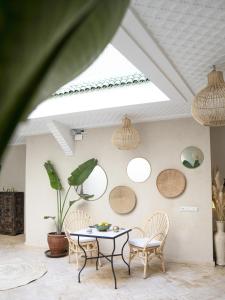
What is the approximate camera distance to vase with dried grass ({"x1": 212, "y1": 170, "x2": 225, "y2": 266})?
4.88 meters

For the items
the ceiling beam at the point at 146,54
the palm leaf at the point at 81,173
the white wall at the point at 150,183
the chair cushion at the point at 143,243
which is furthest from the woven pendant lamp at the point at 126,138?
the chair cushion at the point at 143,243

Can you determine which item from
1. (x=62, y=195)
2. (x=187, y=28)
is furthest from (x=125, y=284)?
(x=187, y=28)

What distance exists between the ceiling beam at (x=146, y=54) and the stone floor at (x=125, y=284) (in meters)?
2.70

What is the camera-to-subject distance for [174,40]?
2430 mm

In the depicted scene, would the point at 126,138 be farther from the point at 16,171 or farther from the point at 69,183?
the point at 16,171

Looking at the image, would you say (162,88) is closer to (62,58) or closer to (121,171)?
(121,171)

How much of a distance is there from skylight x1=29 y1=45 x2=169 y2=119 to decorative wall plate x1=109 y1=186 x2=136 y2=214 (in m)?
1.77

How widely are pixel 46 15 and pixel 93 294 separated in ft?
13.4

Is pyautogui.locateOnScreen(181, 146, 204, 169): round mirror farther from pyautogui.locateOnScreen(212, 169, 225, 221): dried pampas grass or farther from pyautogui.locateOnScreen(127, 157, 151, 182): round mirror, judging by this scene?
pyautogui.locateOnScreen(127, 157, 151, 182): round mirror

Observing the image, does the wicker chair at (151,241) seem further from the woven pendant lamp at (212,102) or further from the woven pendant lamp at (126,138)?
the woven pendant lamp at (212,102)

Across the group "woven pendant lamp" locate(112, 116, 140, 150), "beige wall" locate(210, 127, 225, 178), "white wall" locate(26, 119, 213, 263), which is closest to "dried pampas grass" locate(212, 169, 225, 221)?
"white wall" locate(26, 119, 213, 263)

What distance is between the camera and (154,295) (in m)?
3.71

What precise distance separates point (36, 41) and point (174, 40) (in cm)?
244

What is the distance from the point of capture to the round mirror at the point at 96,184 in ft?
19.1
